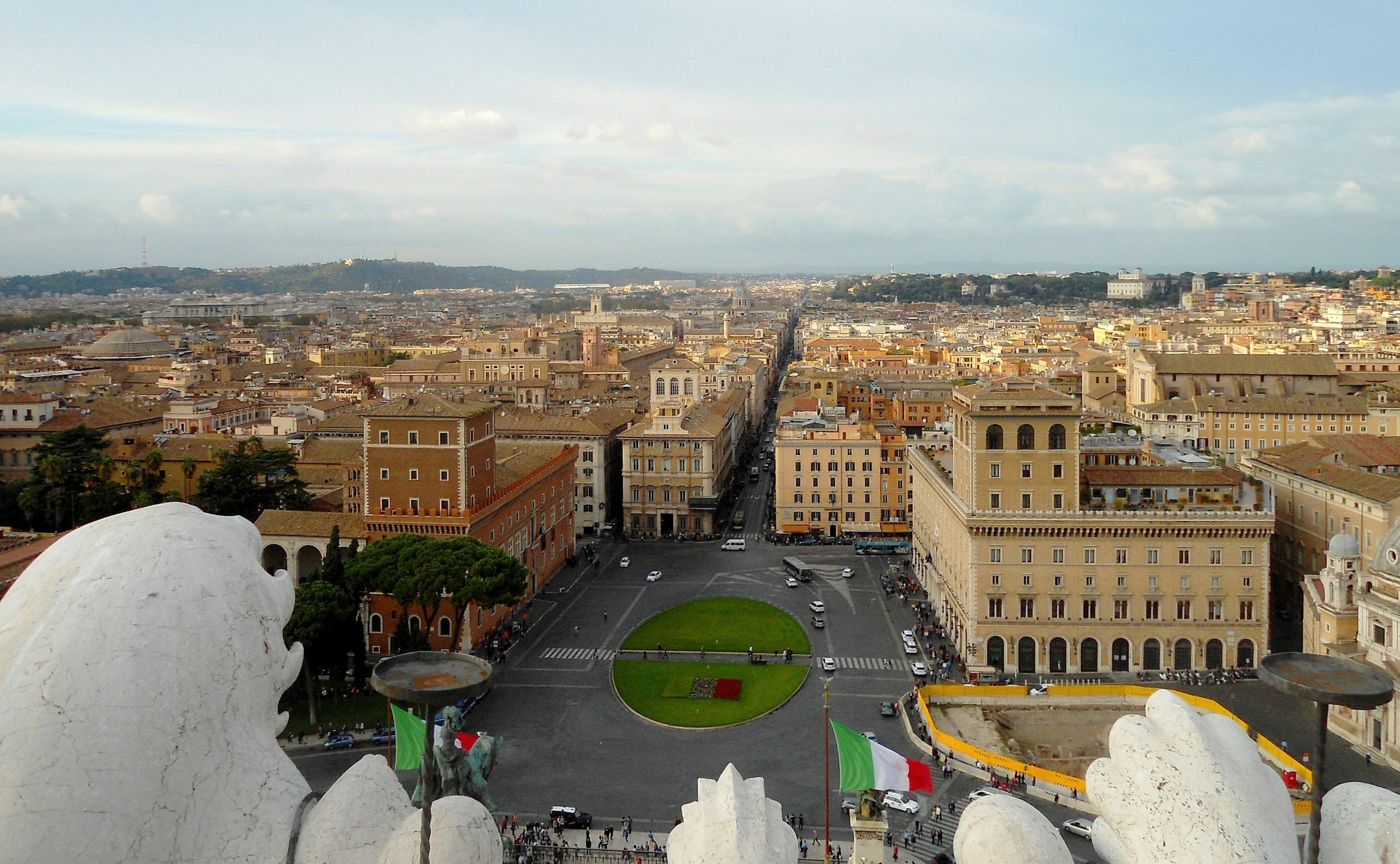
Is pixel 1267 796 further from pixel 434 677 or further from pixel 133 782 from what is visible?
pixel 133 782

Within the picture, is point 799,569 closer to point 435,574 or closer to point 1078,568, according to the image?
point 1078,568

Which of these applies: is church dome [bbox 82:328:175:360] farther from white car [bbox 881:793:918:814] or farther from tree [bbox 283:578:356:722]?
white car [bbox 881:793:918:814]

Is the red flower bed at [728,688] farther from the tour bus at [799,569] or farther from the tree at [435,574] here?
the tour bus at [799,569]

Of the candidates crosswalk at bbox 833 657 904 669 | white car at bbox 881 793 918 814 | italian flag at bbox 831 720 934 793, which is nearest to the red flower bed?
crosswalk at bbox 833 657 904 669

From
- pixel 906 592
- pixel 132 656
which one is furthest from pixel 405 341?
pixel 132 656

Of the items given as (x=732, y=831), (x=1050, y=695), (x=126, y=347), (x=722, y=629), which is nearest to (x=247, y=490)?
(x=722, y=629)
